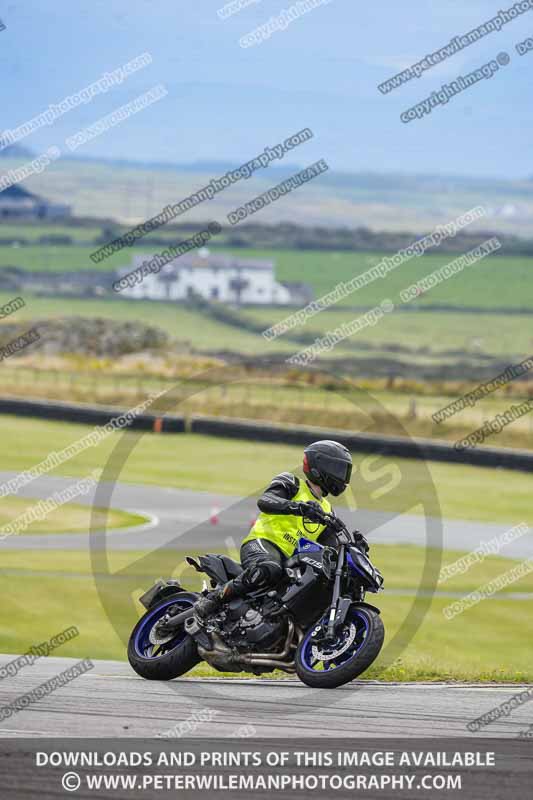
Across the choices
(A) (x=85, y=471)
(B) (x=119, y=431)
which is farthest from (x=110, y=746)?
(B) (x=119, y=431)

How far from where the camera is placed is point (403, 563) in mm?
30688

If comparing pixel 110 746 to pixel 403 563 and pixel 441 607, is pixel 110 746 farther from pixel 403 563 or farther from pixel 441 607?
pixel 403 563

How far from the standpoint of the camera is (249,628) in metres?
11.0

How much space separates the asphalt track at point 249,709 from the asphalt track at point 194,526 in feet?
63.5

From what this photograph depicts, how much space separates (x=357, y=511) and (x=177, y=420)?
16450 millimetres

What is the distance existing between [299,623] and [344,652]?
523 millimetres

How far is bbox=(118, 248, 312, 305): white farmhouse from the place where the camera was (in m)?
171

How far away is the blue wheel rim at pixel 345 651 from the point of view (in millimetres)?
10375
